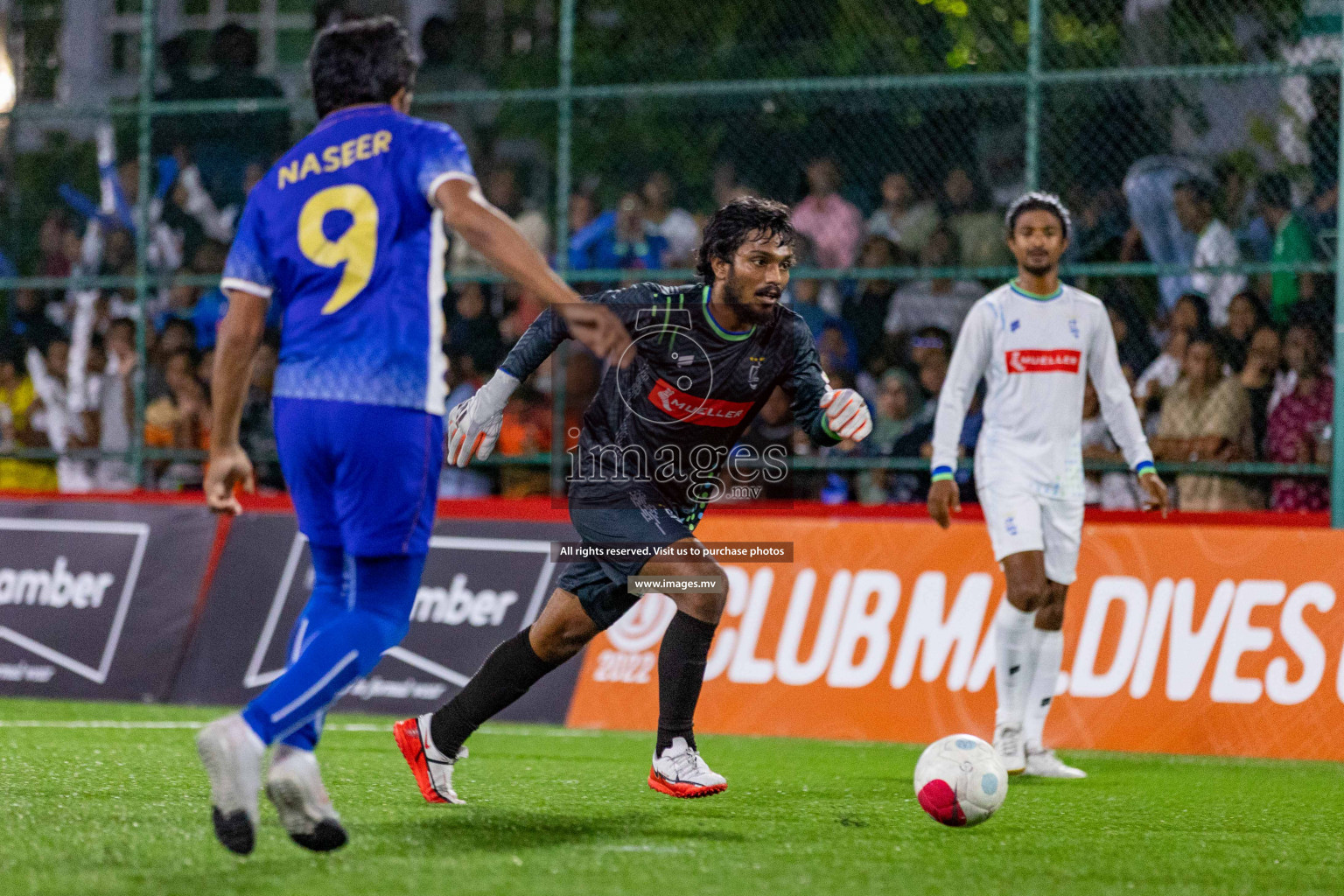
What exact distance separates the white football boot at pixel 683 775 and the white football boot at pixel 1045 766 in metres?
2.20

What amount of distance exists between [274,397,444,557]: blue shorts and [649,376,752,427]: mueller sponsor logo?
160cm

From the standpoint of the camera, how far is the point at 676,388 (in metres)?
6.05

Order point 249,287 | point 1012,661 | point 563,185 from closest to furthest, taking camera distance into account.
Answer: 1. point 249,287
2. point 1012,661
3. point 563,185

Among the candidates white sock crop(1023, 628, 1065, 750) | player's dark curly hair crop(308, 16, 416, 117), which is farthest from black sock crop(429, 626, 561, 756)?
white sock crop(1023, 628, 1065, 750)

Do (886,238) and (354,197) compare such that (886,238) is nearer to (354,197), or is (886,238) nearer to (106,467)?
(106,467)

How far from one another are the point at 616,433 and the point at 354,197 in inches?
71.1

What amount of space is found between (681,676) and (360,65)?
7.75 ft

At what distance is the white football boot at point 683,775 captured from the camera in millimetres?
5801

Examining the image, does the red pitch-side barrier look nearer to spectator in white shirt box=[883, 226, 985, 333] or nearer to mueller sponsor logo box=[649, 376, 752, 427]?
spectator in white shirt box=[883, 226, 985, 333]

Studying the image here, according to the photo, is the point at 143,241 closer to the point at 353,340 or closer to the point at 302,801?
the point at 353,340

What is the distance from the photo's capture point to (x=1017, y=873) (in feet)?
15.1

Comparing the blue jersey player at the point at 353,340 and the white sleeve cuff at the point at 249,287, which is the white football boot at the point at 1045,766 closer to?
the blue jersey player at the point at 353,340

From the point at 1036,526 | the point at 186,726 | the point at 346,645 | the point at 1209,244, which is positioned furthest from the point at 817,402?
the point at 1209,244

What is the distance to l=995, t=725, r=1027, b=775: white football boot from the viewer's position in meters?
7.48
